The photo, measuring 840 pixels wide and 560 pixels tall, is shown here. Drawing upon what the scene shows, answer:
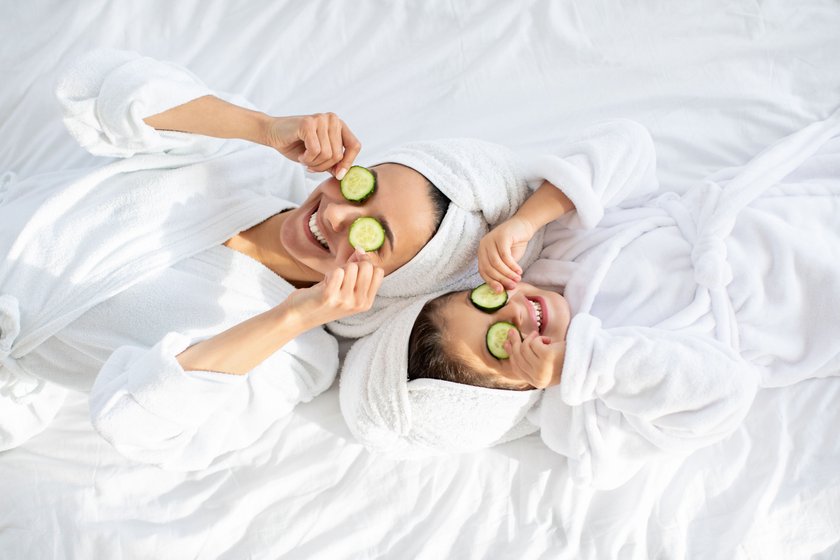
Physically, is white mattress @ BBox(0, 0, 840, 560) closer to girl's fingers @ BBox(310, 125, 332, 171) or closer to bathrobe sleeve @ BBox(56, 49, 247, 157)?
bathrobe sleeve @ BBox(56, 49, 247, 157)

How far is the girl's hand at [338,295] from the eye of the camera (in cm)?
164

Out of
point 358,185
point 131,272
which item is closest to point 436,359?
point 358,185

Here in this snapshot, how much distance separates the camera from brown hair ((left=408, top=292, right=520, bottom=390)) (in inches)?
71.6

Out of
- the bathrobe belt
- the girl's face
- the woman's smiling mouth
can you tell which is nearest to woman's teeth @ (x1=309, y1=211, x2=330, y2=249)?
the woman's smiling mouth

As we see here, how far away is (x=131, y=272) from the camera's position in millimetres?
1988

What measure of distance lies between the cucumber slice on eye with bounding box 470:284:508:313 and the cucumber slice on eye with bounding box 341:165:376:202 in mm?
386

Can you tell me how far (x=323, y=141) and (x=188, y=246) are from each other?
0.55 metres

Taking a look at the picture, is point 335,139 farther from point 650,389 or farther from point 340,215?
point 650,389

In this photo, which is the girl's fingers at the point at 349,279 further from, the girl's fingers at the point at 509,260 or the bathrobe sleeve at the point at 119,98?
the bathrobe sleeve at the point at 119,98

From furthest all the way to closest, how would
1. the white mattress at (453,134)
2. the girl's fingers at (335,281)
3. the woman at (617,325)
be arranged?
the white mattress at (453,134) < the woman at (617,325) < the girl's fingers at (335,281)

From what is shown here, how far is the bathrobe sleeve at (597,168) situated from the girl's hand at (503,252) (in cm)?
15

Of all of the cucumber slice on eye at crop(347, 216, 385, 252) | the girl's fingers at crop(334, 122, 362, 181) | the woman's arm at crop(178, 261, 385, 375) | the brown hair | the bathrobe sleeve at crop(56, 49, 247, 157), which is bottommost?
the brown hair

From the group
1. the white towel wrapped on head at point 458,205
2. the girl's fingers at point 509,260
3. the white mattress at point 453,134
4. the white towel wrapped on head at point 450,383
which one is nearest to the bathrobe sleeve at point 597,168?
the white towel wrapped on head at point 450,383

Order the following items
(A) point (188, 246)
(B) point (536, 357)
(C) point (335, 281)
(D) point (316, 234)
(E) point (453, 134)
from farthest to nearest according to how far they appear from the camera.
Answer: (E) point (453, 134) → (A) point (188, 246) → (D) point (316, 234) → (B) point (536, 357) → (C) point (335, 281)
